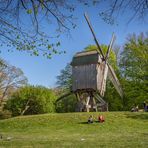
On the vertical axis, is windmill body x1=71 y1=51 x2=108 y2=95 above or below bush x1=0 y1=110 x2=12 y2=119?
above

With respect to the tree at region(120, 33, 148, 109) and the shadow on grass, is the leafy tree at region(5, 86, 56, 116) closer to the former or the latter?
the tree at region(120, 33, 148, 109)

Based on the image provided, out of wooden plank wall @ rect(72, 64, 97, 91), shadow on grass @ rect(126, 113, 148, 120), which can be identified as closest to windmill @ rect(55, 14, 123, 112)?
wooden plank wall @ rect(72, 64, 97, 91)

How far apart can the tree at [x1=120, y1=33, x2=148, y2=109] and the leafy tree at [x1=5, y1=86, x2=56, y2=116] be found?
10.4m

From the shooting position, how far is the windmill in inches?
1471

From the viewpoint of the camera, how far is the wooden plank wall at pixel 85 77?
37219 mm

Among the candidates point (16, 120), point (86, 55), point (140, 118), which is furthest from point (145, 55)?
point (16, 120)

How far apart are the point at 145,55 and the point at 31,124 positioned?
22.4 metres

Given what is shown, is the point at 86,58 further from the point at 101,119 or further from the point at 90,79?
the point at 101,119

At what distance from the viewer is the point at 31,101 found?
46781 mm

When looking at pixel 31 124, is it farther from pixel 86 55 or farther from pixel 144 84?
pixel 144 84

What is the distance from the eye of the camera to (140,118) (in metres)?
30.5

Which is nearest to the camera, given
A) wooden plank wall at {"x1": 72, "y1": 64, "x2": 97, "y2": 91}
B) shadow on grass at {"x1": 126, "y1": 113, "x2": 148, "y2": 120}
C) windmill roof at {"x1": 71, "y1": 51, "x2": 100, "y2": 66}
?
shadow on grass at {"x1": 126, "y1": 113, "x2": 148, "y2": 120}

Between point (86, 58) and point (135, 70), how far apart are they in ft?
39.0

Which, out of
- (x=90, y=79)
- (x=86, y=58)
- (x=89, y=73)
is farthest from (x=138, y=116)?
(x=86, y=58)
